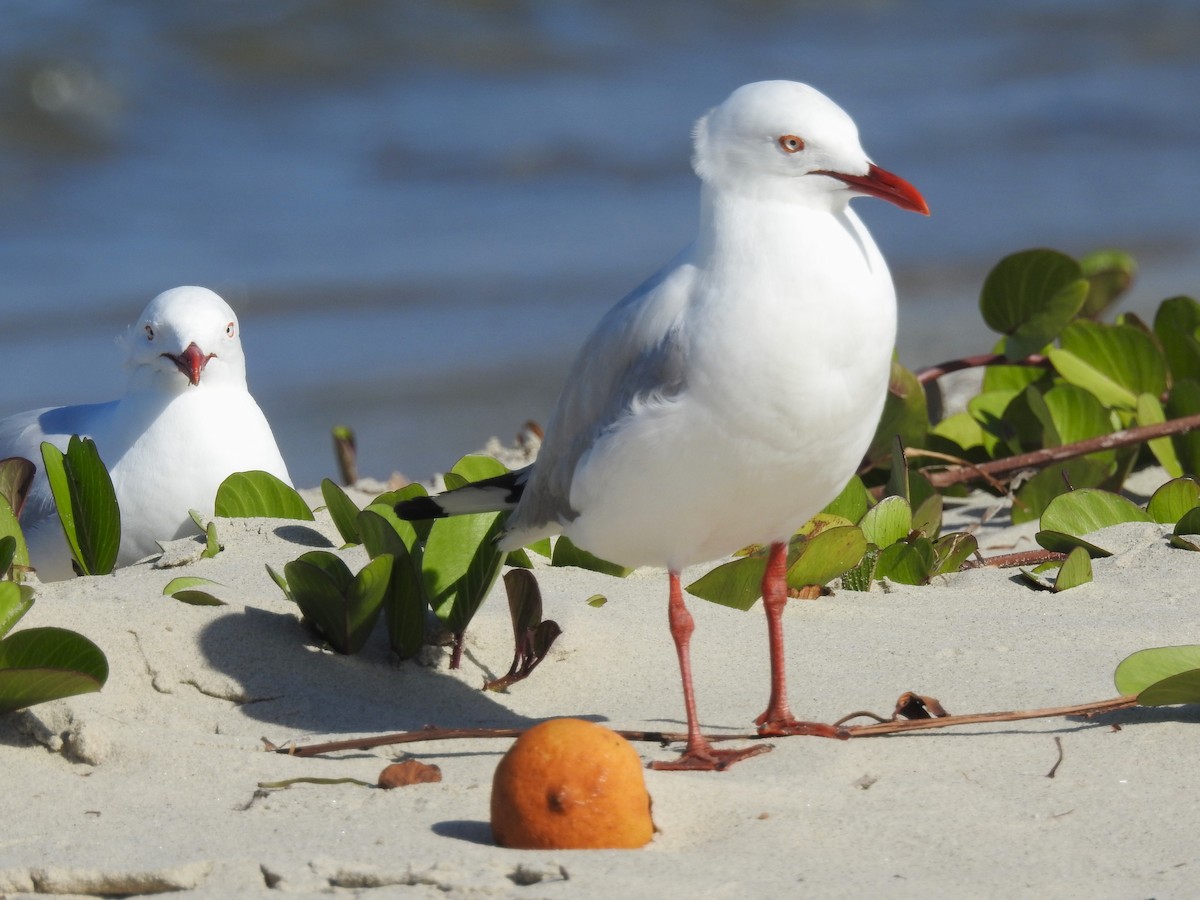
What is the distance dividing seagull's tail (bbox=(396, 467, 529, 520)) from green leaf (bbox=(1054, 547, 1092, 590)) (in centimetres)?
143

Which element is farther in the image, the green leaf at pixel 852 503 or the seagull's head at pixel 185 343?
Result: the seagull's head at pixel 185 343

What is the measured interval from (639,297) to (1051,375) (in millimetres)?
3008

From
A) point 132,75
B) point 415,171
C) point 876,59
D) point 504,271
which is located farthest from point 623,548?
point 876,59

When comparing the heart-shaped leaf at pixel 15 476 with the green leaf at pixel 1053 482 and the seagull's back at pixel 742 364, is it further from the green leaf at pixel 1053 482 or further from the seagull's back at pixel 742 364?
the green leaf at pixel 1053 482

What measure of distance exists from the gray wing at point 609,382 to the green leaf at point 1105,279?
136 inches

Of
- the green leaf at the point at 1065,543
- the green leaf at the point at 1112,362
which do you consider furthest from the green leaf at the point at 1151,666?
the green leaf at the point at 1112,362

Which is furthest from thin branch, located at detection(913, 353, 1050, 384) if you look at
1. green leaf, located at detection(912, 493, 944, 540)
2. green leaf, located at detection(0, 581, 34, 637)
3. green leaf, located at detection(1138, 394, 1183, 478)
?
green leaf, located at detection(0, 581, 34, 637)

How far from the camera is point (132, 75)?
16.0 metres

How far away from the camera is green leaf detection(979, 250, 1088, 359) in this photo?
565 centimetres

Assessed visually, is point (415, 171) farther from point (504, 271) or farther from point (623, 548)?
point (623, 548)

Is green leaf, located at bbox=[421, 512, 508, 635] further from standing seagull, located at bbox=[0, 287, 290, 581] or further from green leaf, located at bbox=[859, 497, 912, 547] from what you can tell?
standing seagull, located at bbox=[0, 287, 290, 581]

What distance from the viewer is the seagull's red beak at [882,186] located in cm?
323

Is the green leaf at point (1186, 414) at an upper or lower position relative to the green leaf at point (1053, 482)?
upper

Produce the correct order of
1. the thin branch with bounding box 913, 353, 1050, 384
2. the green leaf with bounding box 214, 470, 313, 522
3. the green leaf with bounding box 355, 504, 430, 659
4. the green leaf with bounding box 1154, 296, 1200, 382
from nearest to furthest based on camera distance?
the green leaf with bounding box 355, 504, 430, 659 < the green leaf with bounding box 214, 470, 313, 522 < the green leaf with bounding box 1154, 296, 1200, 382 < the thin branch with bounding box 913, 353, 1050, 384
